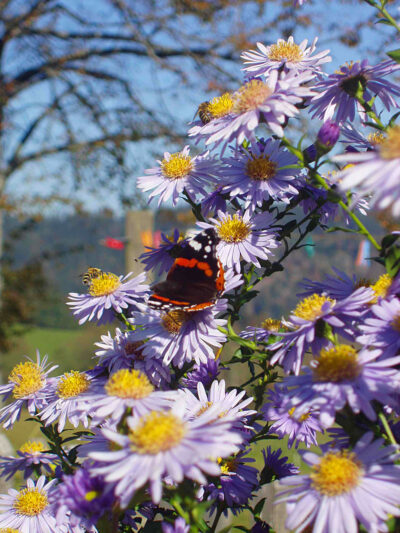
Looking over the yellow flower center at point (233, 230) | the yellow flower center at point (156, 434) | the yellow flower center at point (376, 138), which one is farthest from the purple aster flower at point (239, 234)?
the yellow flower center at point (156, 434)

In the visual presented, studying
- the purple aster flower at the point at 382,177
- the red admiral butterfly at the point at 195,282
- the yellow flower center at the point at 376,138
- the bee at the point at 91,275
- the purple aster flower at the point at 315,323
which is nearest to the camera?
the purple aster flower at the point at 382,177

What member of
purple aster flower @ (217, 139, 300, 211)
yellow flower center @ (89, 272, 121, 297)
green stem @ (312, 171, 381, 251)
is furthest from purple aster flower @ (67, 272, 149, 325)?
green stem @ (312, 171, 381, 251)

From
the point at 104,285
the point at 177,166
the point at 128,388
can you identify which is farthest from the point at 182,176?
the point at 128,388

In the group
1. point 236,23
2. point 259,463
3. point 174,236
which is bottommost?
point 259,463

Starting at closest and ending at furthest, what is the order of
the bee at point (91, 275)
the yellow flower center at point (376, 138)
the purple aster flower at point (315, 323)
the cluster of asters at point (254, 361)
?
the cluster of asters at point (254, 361) < the purple aster flower at point (315, 323) < the yellow flower center at point (376, 138) < the bee at point (91, 275)

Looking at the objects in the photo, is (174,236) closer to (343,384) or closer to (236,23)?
(343,384)

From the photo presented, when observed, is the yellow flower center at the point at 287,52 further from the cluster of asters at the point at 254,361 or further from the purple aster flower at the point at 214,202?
the purple aster flower at the point at 214,202

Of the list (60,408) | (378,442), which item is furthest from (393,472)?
(60,408)
